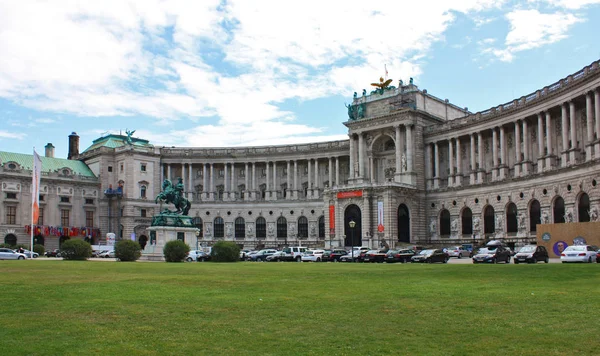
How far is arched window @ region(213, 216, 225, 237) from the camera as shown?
124 metres

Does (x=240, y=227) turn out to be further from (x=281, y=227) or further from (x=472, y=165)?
(x=472, y=165)

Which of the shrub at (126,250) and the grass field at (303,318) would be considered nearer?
the grass field at (303,318)

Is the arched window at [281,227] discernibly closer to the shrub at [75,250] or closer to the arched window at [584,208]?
the shrub at [75,250]

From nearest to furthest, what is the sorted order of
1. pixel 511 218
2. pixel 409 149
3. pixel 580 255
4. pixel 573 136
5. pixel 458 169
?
pixel 580 255, pixel 573 136, pixel 511 218, pixel 458 169, pixel 409 149

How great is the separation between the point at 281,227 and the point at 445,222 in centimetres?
3423

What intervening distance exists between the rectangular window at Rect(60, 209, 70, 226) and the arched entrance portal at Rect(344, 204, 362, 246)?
50.7 metres

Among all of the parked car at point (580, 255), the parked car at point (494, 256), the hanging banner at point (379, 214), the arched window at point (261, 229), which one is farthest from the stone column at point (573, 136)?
the arched window at point (261, 229)

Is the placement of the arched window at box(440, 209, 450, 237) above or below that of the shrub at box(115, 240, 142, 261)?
above

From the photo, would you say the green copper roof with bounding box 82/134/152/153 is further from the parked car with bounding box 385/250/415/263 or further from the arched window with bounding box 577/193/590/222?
the arched window with bounding box 577/193/590/222

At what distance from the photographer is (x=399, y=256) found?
205 feet

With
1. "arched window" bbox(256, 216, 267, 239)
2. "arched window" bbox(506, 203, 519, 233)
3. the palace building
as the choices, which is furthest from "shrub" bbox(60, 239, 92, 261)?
"arched window" bbox(256, 216, 267, 239)

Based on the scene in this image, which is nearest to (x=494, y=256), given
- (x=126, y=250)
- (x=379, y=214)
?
(x=126, y=250)

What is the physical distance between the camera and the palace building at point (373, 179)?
3019 inches

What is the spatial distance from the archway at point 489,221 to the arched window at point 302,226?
124ft
